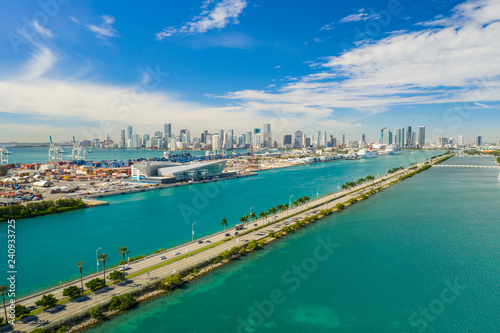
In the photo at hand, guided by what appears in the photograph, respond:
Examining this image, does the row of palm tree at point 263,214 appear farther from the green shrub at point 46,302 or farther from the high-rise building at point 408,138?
the high-rise building at point 408,138

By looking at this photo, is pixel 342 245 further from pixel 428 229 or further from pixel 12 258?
pixel 12 258

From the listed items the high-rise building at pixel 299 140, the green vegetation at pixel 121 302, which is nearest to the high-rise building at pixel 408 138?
the high-rise building at pixel 299 140

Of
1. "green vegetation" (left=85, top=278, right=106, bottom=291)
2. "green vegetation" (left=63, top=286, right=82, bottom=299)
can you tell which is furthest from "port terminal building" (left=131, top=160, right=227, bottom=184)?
"green vegetation" (left=63, top=286, right=82, bottom=299)

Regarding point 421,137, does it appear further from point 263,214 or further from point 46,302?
point 46,302

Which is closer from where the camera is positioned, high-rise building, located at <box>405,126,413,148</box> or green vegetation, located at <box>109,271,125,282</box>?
green vegetation, located at <box>109,271,125,282</box>

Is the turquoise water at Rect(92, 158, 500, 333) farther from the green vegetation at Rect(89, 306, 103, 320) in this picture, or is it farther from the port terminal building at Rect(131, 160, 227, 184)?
the port terminal building at Rect(131, 160, 227, 184)
